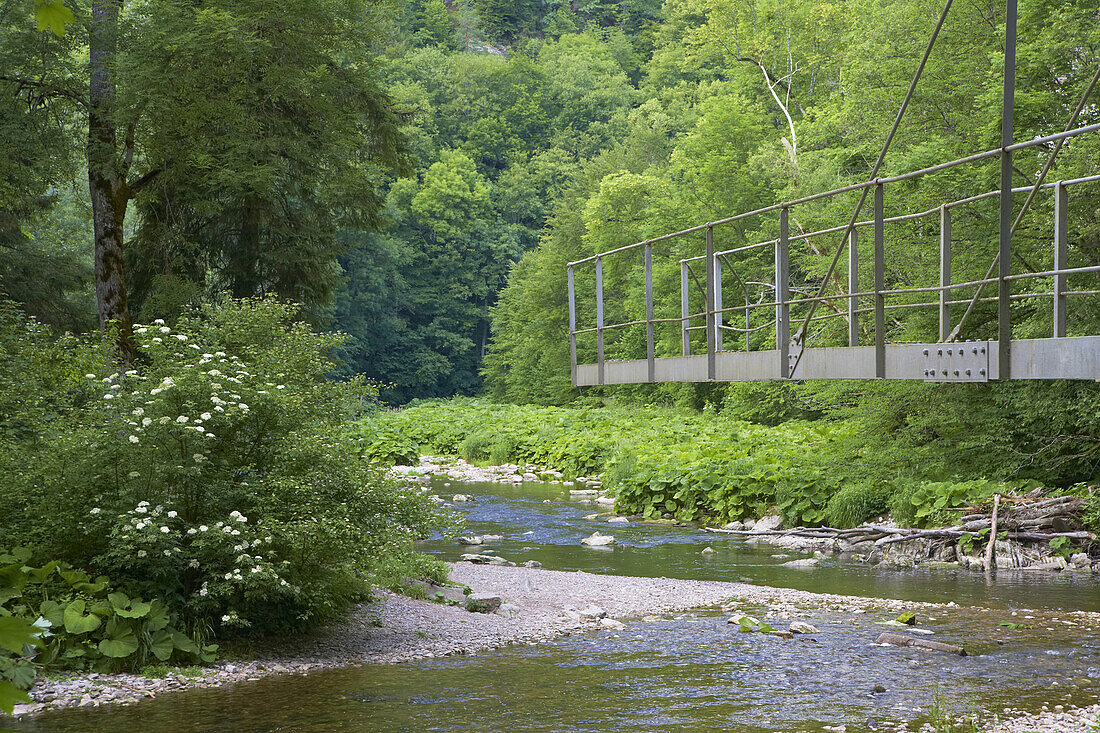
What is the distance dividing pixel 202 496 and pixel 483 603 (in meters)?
3.79

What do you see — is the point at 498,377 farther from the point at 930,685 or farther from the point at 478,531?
the point at 930,685

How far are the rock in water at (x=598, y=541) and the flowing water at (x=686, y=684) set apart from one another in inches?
220

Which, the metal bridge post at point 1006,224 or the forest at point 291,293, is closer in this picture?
the metal bridge post at point 1006,224

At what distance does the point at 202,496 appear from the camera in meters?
9.25

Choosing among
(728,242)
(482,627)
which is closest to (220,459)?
(482,627)

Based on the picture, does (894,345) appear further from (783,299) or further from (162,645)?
(162,645)

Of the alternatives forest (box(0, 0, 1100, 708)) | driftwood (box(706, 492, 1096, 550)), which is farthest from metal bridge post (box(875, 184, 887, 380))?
driftwood (box(706, 492, 1096, 550))

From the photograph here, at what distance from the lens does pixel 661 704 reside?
8039 mm

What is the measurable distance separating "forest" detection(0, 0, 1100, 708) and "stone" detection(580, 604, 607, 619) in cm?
221

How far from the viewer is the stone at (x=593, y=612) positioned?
1150cm

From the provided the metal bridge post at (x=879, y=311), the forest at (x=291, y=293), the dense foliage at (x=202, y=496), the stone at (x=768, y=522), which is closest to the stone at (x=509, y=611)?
the forest at (x=291, y=293)

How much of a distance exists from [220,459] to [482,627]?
338 centimetres

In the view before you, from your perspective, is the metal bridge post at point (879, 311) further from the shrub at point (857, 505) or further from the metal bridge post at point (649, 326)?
the shrub at point (857, 505)

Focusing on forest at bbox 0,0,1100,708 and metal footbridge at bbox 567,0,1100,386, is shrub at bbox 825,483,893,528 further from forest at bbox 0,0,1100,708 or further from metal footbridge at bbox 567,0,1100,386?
metal footbridge at bbox 567,0,1100,386
